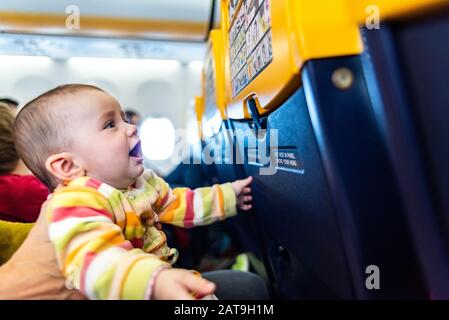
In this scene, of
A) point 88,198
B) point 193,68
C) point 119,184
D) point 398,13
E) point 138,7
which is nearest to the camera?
point 398,13

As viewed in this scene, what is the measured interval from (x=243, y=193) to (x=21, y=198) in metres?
0.67

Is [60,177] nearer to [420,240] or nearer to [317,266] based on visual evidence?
[317,266]

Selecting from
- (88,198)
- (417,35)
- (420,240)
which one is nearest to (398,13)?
(417,35)

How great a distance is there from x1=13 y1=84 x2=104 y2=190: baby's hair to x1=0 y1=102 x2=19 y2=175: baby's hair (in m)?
0.34

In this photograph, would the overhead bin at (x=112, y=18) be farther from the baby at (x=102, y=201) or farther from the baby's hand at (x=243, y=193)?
the baby's hand at (x=243, y=193)

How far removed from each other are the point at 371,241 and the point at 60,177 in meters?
0.61

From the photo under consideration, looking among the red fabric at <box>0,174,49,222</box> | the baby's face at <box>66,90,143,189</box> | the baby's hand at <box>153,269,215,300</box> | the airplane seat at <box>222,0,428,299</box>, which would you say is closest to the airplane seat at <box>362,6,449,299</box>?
the airplane seat at <box>222,0,428,299</box>

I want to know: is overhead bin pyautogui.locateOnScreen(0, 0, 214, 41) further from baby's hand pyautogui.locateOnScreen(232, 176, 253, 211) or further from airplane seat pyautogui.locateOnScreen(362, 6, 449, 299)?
airplane seat pyautogui.locateOnScreen(362, 6, 449, 299)

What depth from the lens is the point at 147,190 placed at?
35.4 inches

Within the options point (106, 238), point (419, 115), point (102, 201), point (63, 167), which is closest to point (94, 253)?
point (106, 238)

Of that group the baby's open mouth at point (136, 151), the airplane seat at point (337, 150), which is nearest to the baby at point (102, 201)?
the baby's open mouth at point (136, 151)

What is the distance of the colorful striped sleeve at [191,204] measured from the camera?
37.9 inches

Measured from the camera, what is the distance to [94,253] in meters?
0.58

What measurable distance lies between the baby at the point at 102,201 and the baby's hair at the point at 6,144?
33 cm
